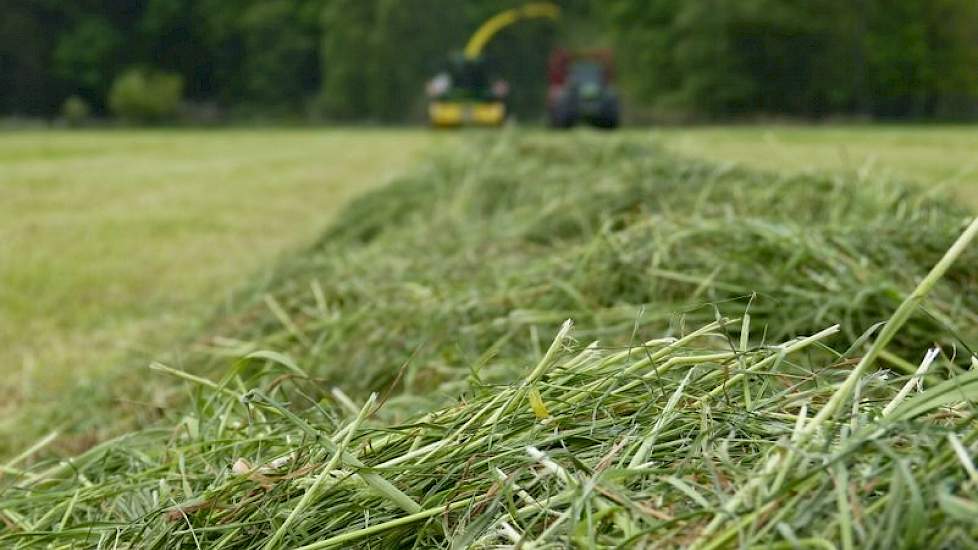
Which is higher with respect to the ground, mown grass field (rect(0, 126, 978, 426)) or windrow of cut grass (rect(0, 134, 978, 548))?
windrow of cut grass (rect(0, 134, 978, 548))

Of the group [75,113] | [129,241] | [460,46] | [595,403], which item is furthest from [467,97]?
[595,403]

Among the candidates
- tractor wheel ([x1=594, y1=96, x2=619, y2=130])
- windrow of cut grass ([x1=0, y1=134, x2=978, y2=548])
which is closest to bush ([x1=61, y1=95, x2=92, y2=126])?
tractor wheel ([x1=594, y1=96, x2=619, y2=130])

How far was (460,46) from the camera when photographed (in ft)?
121

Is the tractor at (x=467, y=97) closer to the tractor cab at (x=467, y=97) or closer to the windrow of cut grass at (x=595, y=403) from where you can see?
the tractor cab at (x=467, y=97)

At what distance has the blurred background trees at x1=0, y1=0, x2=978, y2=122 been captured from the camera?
31.4 metres

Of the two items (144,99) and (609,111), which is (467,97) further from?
(144,99)

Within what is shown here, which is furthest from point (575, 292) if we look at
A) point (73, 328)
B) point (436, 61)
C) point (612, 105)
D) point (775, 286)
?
point (436, 61)

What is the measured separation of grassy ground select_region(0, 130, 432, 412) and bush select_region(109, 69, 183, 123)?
25.8 m

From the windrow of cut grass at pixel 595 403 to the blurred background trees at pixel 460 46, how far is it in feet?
99.9

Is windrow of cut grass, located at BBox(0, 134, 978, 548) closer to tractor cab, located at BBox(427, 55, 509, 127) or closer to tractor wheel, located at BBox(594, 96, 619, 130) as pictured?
tractor wheel, located at BBox(594, 96, 619, 130)

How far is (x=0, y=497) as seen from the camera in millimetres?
1286

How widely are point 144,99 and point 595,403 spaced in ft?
123

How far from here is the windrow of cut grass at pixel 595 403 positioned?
28.8 inches

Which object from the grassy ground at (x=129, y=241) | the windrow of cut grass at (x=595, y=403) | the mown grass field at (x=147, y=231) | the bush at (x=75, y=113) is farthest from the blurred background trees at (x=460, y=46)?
the windrow of cut grass at (x=595, y=403)
